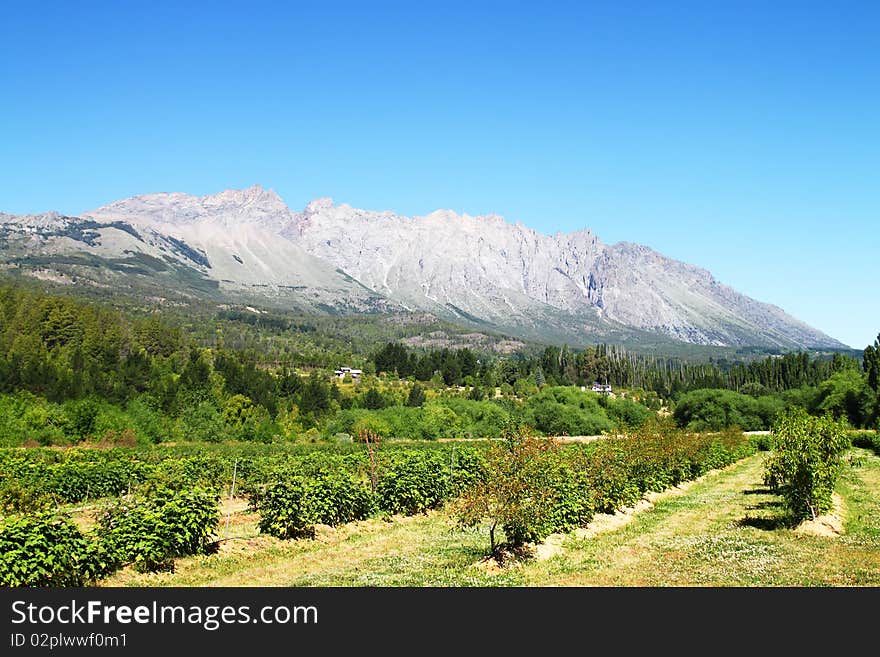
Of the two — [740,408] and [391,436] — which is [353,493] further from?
[740,408]

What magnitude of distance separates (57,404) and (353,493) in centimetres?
8120

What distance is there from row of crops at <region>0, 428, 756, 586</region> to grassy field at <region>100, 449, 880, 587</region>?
79cm

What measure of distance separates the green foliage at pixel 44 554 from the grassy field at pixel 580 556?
94 cm

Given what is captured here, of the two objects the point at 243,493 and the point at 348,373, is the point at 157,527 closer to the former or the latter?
the point at 243,493

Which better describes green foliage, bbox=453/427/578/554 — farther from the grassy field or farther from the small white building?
the small white building

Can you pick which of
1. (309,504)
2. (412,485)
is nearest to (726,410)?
(412,485)

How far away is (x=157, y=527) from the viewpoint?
21.1 metres

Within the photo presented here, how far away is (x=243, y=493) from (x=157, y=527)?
80.4 feet

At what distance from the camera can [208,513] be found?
23359 millimetres

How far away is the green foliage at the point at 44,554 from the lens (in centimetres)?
1686

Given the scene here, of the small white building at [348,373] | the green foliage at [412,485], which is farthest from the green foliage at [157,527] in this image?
the small white building at [348,373]

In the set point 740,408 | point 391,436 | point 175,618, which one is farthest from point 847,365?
point 175,618

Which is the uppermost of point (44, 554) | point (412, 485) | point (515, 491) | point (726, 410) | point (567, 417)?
point (515, 491)

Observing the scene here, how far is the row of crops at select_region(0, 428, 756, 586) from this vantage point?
59.9 ft
